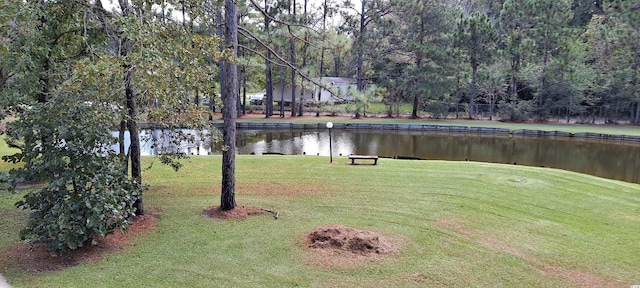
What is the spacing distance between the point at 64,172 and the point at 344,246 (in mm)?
3959

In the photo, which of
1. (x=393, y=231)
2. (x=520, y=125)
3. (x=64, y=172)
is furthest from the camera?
(x=520, y=125)

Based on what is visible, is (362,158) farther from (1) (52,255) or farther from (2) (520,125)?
(2) (520,125)

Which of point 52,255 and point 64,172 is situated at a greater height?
point 64,172

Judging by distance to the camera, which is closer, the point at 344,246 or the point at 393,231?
the point at 344,246

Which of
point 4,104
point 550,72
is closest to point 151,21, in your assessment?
point 4,104

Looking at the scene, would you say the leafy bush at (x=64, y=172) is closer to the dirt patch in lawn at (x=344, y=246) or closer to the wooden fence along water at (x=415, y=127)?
the dirt patch in lawn at (x=344, y=246)

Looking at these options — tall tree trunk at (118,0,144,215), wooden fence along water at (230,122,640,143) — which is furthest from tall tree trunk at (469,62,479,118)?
tall tree trunk at (118,0,144,215)

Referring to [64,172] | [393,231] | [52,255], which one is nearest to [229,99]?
[64,172]

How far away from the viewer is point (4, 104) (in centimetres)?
768

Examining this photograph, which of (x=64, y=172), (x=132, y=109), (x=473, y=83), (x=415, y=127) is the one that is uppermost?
(x=473, y=83)

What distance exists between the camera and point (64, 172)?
552cm

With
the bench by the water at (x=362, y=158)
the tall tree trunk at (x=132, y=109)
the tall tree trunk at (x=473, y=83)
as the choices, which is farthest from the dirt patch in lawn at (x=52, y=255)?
the tall tree trunk at (x=473, y=83)

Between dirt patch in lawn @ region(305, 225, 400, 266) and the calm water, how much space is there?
10.9 m

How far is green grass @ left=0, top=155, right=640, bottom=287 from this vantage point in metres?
5.42
